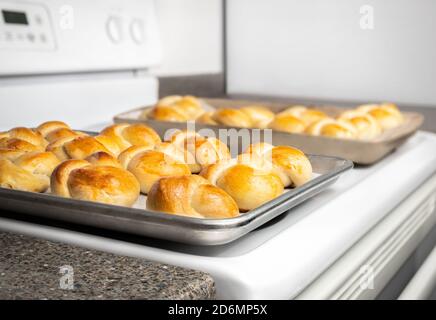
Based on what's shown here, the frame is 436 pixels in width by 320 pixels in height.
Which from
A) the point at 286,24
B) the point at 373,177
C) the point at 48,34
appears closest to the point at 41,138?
the point at 48,34

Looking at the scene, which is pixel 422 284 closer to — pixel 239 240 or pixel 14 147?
pixel 239 240

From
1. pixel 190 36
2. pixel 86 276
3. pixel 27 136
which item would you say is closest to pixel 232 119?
pixel 27 136

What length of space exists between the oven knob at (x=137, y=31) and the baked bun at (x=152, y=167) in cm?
74

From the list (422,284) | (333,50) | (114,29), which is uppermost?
(114,29)

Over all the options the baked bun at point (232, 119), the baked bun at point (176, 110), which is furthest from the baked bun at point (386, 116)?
the baked bun at point (176, 110)

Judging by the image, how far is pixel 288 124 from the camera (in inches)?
44.2

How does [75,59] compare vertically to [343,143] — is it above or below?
above

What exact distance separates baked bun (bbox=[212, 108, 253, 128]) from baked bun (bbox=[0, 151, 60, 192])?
489 mm

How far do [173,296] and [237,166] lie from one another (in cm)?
27

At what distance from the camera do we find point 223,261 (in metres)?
0.57

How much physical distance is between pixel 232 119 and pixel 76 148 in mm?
450

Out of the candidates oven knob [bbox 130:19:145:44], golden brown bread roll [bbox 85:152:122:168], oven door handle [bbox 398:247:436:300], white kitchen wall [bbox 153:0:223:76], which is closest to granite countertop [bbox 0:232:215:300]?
golden brown bread roll [bbox 85:152:122:168]

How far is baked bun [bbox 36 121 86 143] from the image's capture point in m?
0.89

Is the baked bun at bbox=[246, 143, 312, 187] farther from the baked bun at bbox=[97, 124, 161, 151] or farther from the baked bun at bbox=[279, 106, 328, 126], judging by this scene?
the baked bun at bbox=[279, 106, 328, 126]
